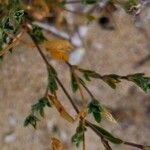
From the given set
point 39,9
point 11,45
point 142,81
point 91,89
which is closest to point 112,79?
point 142,81

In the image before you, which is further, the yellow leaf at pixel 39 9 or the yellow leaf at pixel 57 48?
the yellow leaf at pixel 39 9

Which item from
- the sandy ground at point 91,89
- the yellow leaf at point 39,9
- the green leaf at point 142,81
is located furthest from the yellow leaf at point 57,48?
the sandy ground at point 91,89

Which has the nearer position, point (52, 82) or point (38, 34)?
point (52, 82)

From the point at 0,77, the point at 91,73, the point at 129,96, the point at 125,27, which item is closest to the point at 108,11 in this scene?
the point at 125,27

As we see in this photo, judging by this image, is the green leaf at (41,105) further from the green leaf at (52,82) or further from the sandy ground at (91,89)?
the sandy ground at (91,89)

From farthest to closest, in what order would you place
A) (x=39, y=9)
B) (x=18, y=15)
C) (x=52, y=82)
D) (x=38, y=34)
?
(x=39, y=9), (x=38, y=34), (x=52, y=82), (x=18, y=15)

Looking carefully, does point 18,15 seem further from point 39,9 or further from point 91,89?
point 91,89

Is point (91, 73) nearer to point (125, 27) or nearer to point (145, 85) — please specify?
point (145, 85)

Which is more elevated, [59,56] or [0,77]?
[59,56]

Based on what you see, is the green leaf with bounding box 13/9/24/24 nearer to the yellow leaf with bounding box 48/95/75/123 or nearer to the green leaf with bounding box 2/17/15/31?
the green leaf with bounding box 2/17/15/31
